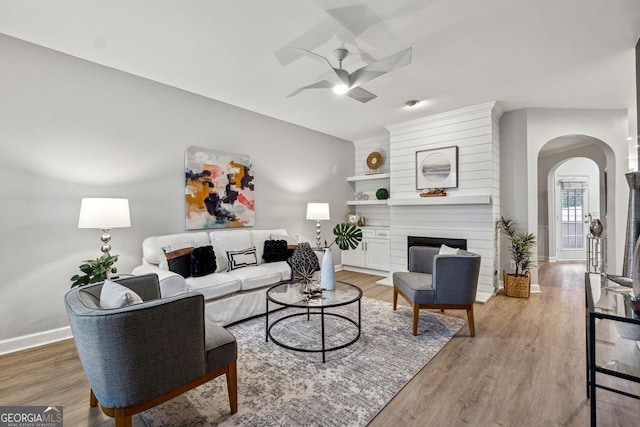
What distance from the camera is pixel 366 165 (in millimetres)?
6125

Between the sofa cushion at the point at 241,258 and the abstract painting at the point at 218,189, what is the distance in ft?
2.06

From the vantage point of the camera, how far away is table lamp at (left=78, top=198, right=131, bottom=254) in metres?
2.51

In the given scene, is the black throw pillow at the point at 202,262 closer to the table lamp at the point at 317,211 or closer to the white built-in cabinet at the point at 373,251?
the table lamp at the point at 317,211

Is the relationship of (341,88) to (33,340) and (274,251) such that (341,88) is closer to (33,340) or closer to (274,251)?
(274,251)

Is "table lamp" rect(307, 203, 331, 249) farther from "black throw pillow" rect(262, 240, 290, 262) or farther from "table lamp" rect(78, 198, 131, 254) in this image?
"table lamp" rect(78, 198, 131, 254)

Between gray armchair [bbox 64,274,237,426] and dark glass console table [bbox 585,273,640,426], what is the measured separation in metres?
2.10

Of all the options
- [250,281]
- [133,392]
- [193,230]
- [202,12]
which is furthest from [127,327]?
[193,230]

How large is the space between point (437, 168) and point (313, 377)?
359 cm

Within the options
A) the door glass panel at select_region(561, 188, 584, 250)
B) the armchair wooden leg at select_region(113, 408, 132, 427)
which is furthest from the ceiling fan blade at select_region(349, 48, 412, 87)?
the door glass panel at select_region(561, 188, 584, 250)

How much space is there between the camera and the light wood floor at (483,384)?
5.67ft

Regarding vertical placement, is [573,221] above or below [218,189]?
below

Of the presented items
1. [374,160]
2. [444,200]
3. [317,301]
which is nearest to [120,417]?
[317,301]

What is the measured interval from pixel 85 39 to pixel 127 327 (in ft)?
8.63

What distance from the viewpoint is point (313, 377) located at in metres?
2.14
